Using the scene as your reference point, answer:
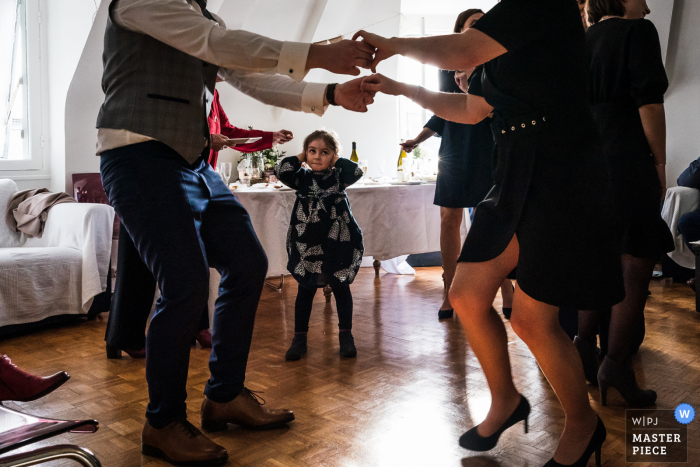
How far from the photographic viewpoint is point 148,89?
161 centimetres

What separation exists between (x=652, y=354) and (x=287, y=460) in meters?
1.76

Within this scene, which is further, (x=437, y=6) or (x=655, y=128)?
(x=437, y=6)

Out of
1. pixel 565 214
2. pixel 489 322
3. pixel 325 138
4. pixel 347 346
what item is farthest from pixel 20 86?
pixel 565 214

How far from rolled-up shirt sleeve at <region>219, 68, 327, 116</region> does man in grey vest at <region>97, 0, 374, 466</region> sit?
0.20 metres

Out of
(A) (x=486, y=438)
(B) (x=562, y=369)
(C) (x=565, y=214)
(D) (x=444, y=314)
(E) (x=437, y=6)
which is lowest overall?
(D) (x=444, y=314)

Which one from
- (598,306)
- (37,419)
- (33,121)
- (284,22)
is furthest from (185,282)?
(284,22)

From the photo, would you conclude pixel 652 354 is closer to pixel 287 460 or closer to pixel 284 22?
pixel 287 460

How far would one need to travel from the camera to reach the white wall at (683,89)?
210 inches

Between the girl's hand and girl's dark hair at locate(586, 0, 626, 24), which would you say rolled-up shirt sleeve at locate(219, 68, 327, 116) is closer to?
the girl's hand

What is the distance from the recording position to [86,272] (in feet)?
11.0

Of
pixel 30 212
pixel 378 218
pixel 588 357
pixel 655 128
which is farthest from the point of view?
pixel 378 218

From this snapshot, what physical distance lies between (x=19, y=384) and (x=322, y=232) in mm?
1654

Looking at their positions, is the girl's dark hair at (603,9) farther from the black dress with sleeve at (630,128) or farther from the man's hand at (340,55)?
the man's hand at (340,55)

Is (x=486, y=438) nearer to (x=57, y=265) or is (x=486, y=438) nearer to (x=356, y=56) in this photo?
(x=356, y=56)
